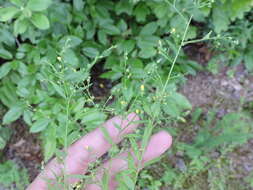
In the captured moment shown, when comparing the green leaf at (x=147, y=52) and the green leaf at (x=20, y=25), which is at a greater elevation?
the green leaf at (x=20, y=25)

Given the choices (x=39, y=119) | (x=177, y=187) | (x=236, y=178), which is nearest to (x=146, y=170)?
(x=177, y=187)

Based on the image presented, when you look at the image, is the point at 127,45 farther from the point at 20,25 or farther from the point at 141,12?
the point at 20,25

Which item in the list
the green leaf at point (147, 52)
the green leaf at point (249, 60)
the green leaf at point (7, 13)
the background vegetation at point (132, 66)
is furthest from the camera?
the green leaf at point (249, 60)

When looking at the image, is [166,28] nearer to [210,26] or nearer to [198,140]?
[210,26]

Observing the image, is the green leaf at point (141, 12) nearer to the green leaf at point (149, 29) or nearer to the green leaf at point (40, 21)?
the green leaf at point (149, 29)

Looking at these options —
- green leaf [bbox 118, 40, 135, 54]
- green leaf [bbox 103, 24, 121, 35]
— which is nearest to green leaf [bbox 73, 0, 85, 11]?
green leaf [bbox 103, 24, 121, 35]

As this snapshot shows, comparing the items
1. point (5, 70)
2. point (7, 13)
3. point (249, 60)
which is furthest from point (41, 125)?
point (249, 60)

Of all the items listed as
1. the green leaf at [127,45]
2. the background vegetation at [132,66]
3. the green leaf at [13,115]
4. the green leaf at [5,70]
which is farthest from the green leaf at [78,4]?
the green leaf at [13,115]
